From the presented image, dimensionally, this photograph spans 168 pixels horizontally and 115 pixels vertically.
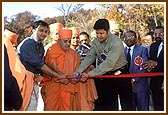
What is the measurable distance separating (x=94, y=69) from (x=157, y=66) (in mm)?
963

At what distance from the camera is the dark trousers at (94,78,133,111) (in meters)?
5.30

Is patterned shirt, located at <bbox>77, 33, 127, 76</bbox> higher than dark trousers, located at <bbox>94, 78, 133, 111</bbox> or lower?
higher

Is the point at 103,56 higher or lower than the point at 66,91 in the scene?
higher

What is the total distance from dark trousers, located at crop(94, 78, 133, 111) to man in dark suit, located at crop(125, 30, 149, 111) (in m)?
0.25

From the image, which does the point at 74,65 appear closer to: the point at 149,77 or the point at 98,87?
the point at 98,87

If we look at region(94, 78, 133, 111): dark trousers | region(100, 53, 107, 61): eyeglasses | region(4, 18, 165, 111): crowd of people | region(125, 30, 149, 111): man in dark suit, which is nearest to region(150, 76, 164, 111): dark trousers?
region(4, 18, 165, 111): crowd of people

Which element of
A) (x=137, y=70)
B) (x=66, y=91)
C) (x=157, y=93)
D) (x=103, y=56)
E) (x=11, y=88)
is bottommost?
(x=157, y=93)

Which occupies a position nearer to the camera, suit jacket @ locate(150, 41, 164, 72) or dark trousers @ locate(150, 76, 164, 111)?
suit jacket @ locate(150, 41, 164, 72)

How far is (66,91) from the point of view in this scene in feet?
16.9

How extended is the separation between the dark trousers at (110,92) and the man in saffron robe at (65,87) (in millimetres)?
119

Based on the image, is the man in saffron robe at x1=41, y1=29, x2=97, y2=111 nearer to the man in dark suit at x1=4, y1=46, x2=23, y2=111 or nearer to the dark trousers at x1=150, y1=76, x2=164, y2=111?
the dark trousers at x1=150, y1=76, x2=164, y2=111

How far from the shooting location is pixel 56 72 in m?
5.10

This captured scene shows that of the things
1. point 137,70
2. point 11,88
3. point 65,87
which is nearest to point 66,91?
point 65,87

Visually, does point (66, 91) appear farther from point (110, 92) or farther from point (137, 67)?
point (137, 67)
